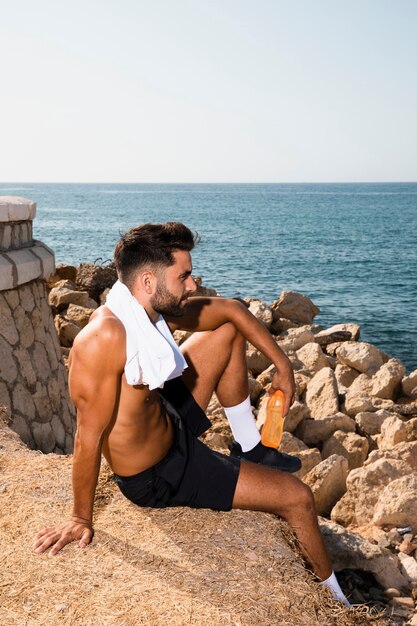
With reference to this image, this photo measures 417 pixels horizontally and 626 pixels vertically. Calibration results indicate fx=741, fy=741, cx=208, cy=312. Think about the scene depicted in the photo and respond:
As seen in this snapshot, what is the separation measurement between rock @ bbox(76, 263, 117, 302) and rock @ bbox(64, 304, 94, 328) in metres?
2.59

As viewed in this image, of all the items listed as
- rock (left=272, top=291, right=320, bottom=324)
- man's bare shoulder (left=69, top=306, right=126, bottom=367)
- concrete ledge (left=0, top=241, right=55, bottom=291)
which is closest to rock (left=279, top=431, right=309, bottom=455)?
concrete ledge (left=0, top=241, right=55, bottom=291)

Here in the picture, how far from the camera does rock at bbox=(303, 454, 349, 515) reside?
21.3 feet

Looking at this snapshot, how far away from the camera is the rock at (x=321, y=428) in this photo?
8.45 metres

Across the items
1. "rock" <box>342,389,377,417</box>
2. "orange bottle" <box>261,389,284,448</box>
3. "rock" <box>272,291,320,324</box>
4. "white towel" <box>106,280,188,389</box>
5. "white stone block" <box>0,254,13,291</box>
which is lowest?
"rock" <box>272,291,320,324</box>

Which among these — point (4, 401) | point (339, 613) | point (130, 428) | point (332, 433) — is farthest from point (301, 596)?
point (332, 433)

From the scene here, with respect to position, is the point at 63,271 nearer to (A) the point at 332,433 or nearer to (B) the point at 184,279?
(A) the point at 332,433

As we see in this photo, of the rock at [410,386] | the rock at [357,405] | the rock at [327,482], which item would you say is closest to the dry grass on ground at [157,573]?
the rock at [327,482]

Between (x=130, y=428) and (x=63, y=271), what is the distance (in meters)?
11.0

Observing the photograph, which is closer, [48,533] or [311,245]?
[48,533]

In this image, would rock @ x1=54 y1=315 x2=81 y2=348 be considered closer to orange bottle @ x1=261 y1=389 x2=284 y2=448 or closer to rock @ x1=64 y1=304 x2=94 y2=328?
rock @ x1=64 y1=304 x2=94 y2=328

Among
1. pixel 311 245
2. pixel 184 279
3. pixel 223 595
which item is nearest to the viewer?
pixel 223 595

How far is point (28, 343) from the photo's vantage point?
21.2 feet

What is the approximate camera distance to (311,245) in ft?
162

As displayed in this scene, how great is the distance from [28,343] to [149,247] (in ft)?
10.5
